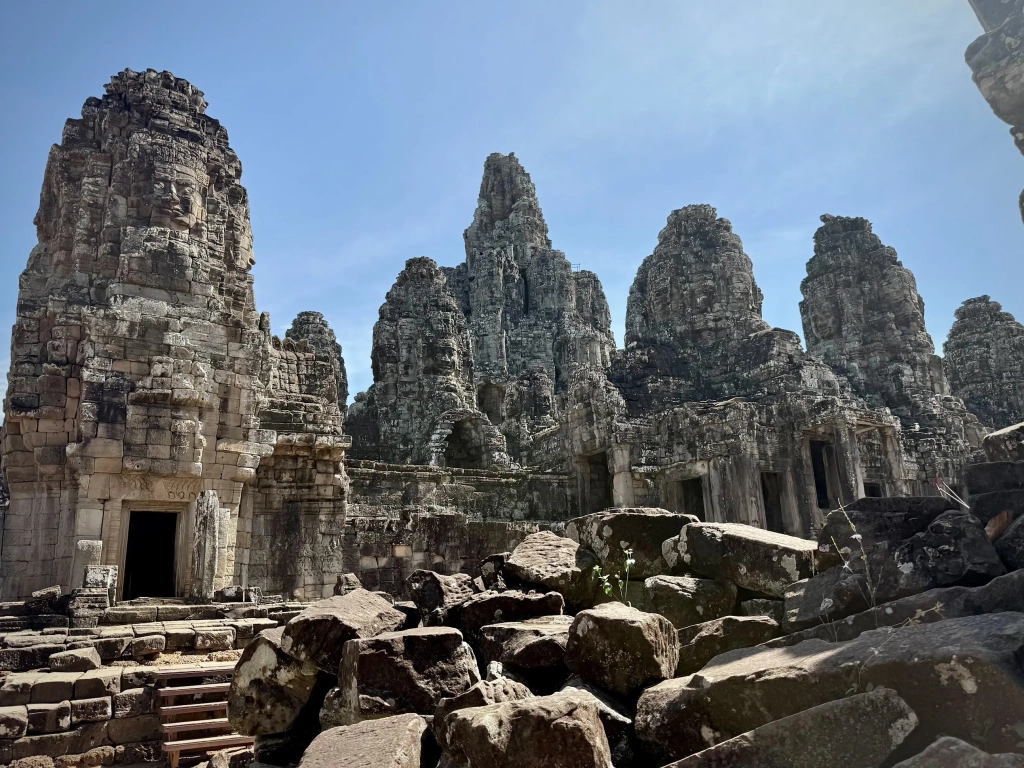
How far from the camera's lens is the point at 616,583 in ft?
17.6

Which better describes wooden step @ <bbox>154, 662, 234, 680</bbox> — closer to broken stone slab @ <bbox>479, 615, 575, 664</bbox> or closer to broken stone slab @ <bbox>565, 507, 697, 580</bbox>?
broken stone slab @ <bbox>479, 615, 575, 664</bbox>

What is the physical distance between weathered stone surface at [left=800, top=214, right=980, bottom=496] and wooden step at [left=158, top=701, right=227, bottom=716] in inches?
1031

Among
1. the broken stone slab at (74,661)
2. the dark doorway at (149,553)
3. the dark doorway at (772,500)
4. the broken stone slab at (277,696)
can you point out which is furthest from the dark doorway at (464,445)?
the broken stone slab at (277,696)

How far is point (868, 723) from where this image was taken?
2643mm

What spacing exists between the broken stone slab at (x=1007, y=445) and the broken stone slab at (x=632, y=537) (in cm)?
204

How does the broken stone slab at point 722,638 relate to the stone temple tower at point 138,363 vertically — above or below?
below

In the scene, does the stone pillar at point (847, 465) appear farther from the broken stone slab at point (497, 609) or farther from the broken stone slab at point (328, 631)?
the broken stone slab at point (328, 631)

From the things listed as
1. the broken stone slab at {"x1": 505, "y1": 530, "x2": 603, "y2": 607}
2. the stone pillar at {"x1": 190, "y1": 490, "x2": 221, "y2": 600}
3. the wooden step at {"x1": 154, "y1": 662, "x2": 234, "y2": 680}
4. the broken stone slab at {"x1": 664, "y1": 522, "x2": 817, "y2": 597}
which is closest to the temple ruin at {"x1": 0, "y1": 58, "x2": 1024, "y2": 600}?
the stone pillar at {"x1": 190, "y1": 490, "x2": 221, "y2": 600}

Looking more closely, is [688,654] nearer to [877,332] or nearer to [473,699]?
[473,699]

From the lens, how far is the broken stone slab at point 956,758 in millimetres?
2154

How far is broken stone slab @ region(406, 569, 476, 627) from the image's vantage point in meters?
5.12

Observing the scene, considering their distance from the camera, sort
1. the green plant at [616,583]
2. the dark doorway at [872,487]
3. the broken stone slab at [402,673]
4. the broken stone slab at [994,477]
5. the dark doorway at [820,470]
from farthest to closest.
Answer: the dark doorway at [872,487]
the dark doorway at [820,470]
the green plant at [616,583]
the broken stone slab at [994,477]
the broken stone slab at [402,673]

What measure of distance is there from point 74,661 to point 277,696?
3791 mm

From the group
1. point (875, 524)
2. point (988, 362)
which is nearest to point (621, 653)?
point (875, 524)
